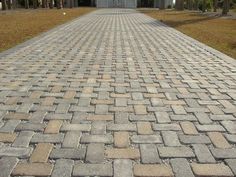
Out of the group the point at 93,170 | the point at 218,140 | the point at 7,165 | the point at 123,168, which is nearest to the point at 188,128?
the point at 218,140

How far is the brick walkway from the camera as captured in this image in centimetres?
312

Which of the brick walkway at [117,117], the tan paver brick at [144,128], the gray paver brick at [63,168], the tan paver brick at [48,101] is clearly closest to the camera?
the gray paver brick at [63,168]

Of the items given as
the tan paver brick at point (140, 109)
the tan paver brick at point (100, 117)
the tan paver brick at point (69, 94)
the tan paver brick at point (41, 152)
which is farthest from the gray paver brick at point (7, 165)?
the tan paver brick at point (69, 94)

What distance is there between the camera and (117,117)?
167 inches

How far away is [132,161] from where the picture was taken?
3.17m

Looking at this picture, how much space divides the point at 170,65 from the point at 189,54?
1.75 metres

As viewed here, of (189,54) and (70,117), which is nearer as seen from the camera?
(70,117)

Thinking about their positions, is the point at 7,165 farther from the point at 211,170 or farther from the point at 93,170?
the point at 211,170

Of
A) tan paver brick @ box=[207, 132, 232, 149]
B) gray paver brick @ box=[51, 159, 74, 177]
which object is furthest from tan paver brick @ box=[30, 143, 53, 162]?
tan paver brick @ box=[207, 132, 232, 149]

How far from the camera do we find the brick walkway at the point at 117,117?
3.12 meters

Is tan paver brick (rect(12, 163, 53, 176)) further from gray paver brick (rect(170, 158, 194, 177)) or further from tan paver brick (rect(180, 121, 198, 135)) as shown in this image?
tan paver brick (rect(180, 121, 198, 135))

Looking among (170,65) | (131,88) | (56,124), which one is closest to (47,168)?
(56,124)

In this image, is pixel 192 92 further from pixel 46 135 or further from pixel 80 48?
pixel 80 48

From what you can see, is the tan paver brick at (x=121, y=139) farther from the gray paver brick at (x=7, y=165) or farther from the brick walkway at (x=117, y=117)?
the gray paver brick at (x=7, y=165)
